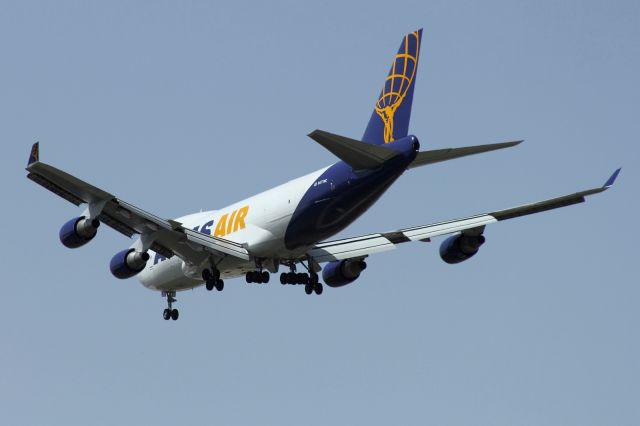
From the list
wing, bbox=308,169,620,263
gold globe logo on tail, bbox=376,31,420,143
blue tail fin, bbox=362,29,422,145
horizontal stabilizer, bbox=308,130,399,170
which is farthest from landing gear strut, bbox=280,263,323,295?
gold globe logo on tail, bbox=376,31,420,143

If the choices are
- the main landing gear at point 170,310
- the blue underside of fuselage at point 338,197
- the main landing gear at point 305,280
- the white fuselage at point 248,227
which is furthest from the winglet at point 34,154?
the main landing gear at point 170,310

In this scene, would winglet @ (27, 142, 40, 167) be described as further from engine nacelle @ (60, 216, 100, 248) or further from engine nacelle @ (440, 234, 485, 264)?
engine nacelle @ (440, 234, 485, 264)

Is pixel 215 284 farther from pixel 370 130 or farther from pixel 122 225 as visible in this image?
pixel 370 130

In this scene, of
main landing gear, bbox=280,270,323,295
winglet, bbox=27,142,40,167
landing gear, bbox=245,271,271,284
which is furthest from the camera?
main landing gear, bbox=280,270,323,295

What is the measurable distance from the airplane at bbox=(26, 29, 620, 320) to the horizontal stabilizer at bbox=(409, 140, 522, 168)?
41 mm

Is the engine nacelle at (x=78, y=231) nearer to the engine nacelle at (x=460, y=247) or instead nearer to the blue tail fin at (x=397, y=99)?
the blue tail fin at (x=397, y=99)

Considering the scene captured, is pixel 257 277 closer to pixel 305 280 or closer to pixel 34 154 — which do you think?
pixel 305 280

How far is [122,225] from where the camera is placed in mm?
42562

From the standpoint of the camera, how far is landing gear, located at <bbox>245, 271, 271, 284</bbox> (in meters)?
44.3

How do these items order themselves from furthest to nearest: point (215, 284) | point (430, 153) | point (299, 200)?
point (215, 284)
point (299, 200)
point (430, 153)

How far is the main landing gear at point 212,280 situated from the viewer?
1766 inches

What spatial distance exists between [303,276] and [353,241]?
2581 mm

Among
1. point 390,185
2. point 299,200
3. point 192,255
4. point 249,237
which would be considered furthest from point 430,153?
point 192,255

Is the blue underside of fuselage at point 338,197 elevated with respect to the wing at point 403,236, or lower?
lower
